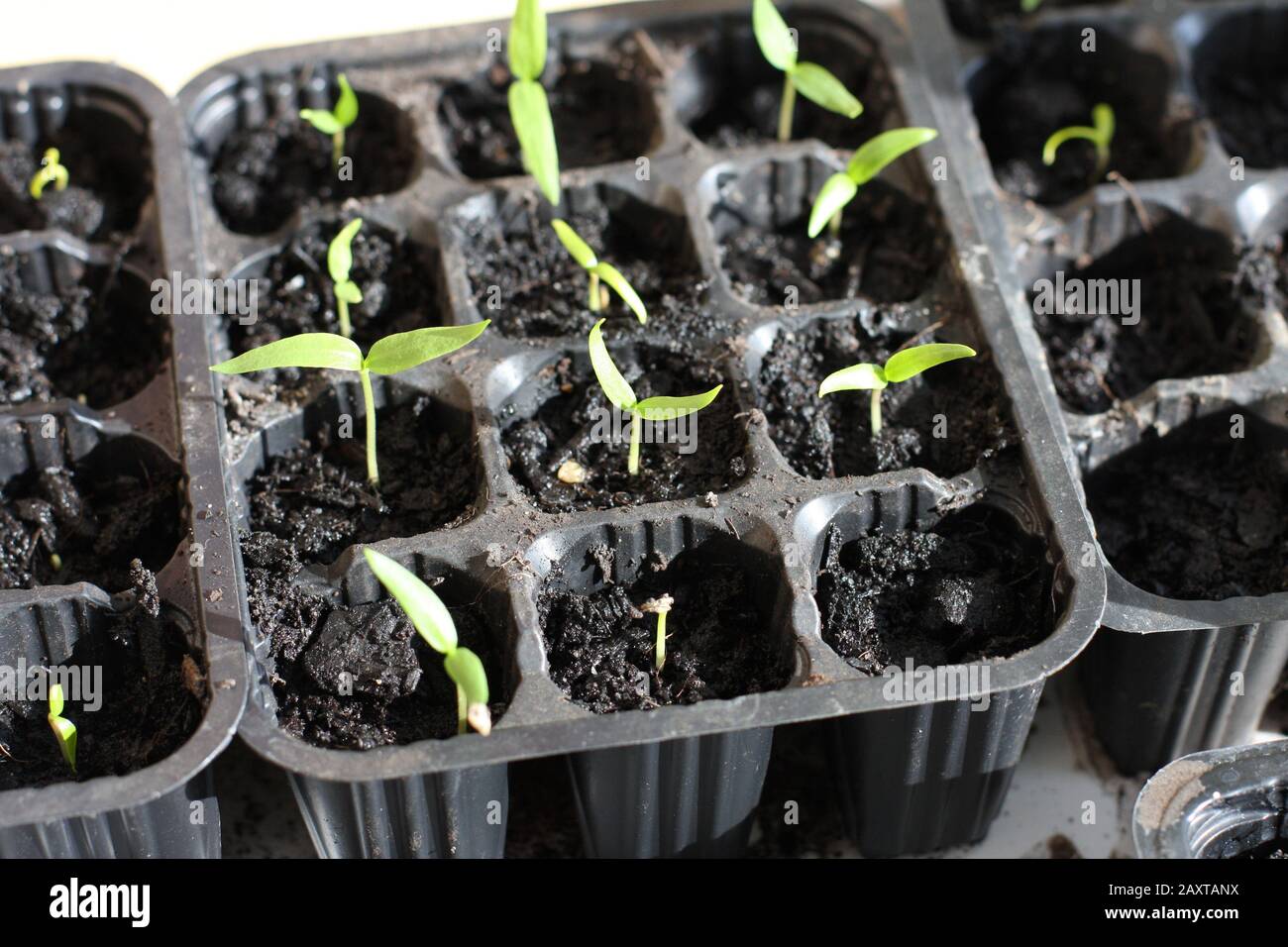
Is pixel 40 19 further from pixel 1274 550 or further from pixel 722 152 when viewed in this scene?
pixel 1274 550

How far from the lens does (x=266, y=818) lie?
2148 mm

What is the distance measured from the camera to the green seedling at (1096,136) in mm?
2447

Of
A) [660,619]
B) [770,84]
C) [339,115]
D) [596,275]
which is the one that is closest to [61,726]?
[660,619]

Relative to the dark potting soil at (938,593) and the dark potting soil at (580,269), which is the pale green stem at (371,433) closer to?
the dark potting soil at (580,269)

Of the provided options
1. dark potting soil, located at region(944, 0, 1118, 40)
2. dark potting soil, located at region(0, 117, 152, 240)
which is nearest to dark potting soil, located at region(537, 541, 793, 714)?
dark potting soil, located at region(0, 117, 152, 240)

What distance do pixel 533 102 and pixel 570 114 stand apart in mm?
402

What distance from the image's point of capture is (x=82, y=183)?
250 centimetres

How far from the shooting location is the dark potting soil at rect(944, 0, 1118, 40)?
2.65 metres

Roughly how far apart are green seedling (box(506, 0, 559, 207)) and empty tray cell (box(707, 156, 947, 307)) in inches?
11.4

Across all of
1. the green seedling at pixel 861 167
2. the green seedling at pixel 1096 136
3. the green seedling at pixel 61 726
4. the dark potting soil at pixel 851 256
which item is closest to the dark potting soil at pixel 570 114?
the dark potting soil at pixel 851 256

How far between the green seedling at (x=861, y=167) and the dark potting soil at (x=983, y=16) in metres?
0.52

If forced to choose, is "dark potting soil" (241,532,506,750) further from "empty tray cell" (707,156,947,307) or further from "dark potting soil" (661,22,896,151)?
"dark potting soil" (661,22,896,151)

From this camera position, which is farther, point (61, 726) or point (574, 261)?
point (574, 261)

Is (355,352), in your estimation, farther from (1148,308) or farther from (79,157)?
(1148,308)
